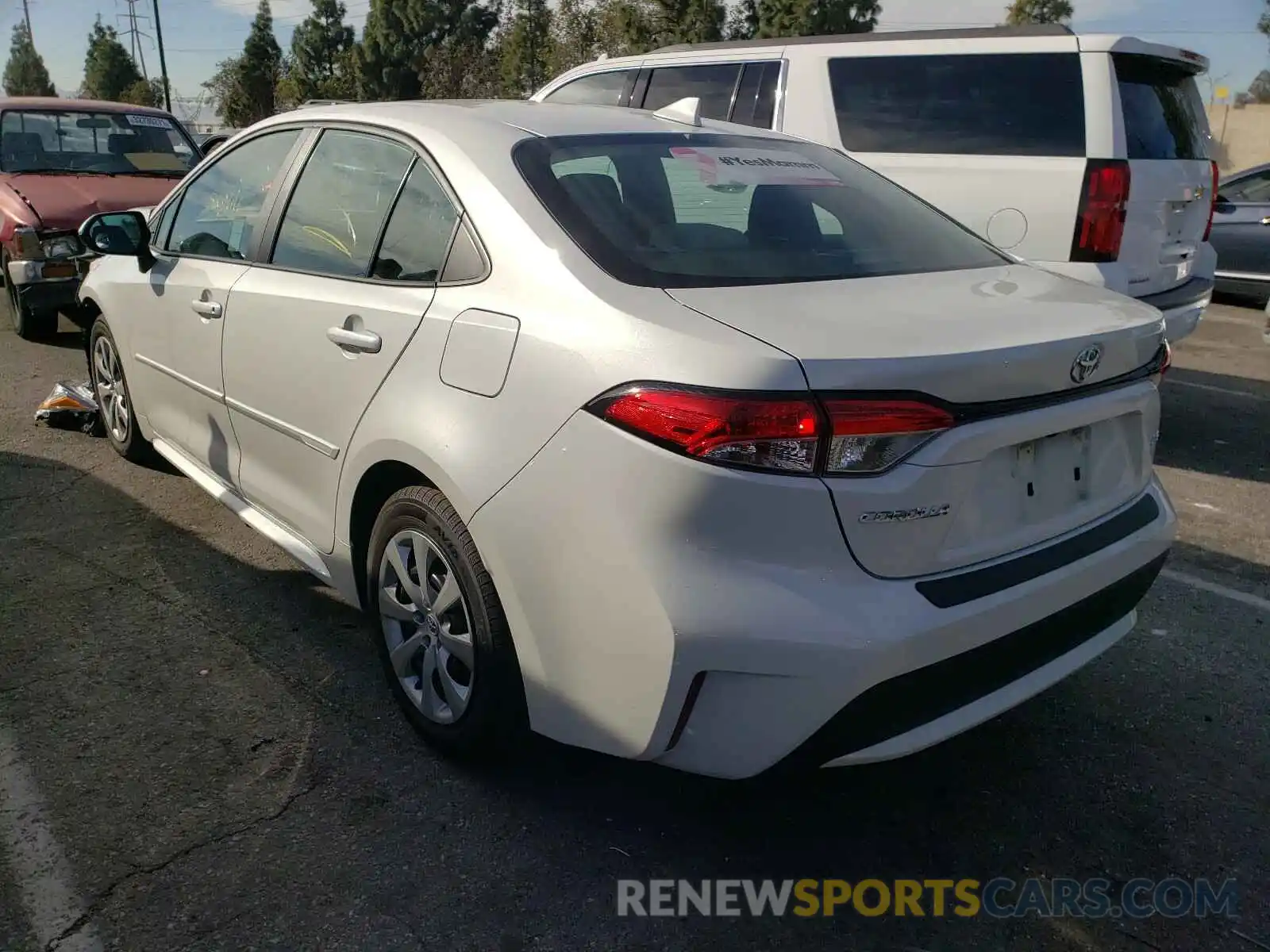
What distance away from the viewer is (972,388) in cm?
218

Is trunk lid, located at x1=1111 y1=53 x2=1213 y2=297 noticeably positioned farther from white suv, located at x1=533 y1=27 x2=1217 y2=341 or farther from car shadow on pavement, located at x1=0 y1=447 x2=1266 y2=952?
car shadow on pavement, located at x1=0 y1=447 x2=1266 y2=952

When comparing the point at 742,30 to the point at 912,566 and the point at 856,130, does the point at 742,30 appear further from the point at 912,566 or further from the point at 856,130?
the point at 912,566

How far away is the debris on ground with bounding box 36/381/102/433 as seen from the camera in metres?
5.80

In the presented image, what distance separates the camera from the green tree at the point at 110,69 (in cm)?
7644

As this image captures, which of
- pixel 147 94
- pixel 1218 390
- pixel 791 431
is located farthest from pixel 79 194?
pixel 147 94

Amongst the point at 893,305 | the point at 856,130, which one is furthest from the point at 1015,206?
the point at 893,305

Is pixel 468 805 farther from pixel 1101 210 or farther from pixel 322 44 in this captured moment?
pixel 322 44

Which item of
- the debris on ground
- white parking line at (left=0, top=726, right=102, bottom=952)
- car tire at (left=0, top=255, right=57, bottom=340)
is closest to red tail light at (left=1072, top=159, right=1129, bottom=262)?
white parking line at (left=0, top=726, right=102, bottom=952)

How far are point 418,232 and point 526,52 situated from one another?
42880mm

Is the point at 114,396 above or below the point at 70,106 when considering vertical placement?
below

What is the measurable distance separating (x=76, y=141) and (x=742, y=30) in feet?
126

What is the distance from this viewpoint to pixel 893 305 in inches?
96.1

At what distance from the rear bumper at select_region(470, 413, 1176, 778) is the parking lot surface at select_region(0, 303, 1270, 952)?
28 cm

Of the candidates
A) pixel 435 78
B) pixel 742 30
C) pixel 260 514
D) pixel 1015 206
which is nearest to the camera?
Result: pixel 260 514
